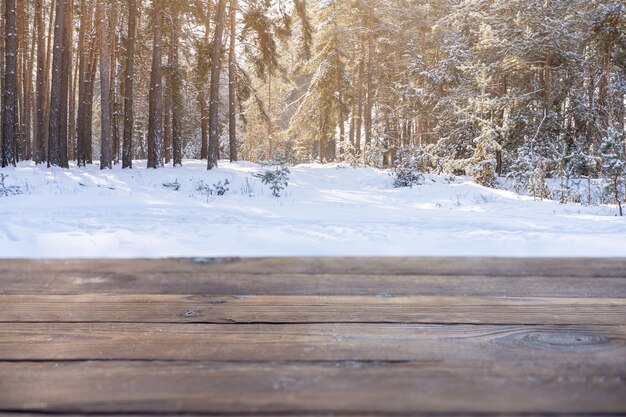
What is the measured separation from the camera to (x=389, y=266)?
1.47 meters

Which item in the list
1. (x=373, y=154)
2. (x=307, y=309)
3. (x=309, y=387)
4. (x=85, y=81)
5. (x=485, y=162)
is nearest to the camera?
(x=309, y=387)

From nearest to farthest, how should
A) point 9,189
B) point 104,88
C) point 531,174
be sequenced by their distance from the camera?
1. point 9,189
2. point 531,174
3. point 104,88

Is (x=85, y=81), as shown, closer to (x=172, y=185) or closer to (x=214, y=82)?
(x=214, y=82)

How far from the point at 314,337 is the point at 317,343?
0.12 ft

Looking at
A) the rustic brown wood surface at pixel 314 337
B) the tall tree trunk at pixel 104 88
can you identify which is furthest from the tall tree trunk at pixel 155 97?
the rustic brown wood surface at pixel 314 337

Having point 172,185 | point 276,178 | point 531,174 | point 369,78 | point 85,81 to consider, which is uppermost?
point 369,78

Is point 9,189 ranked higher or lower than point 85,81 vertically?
lower

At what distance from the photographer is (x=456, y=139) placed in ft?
54.1

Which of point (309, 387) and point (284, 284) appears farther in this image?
point (284, 284)

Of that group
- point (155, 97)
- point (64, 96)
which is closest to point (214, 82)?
point (155, 97)

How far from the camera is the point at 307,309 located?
125 cm

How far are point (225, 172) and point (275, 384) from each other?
44.7ft

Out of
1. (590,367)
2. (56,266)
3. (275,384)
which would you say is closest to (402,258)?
(590,367)

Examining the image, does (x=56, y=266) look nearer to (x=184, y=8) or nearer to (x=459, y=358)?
(x=459, y=358)
